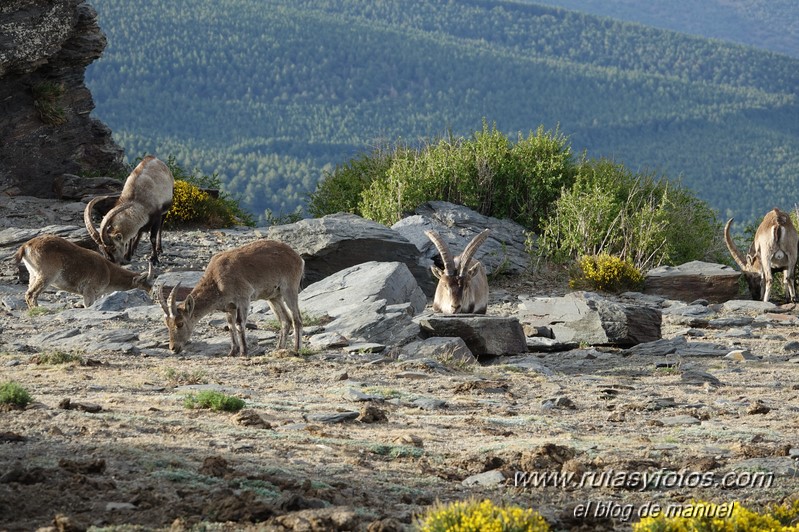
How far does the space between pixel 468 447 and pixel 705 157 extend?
5902 inches

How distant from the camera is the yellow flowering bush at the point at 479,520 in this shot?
603 centimetres

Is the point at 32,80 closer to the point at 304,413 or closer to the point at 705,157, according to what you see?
the point at 304,413

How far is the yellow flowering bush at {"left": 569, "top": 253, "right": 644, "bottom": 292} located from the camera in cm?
2120

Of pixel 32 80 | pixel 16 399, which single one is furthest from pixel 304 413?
pixel 32 80

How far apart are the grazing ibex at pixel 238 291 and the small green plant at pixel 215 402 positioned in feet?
11.5

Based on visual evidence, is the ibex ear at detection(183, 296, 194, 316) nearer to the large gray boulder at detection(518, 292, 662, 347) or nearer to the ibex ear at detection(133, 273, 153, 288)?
the ibex ear at detection(133, 273, 153, 288)

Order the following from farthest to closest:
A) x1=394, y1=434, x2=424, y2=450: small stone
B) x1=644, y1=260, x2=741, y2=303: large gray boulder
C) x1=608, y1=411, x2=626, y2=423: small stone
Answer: x1=644, y1=260, x2=741, y2=303: large gray boulder < x1=608, y1=411, x2=626, y2=423: small stone < x1=394, y1=434, x2=424, y2=450: small stone

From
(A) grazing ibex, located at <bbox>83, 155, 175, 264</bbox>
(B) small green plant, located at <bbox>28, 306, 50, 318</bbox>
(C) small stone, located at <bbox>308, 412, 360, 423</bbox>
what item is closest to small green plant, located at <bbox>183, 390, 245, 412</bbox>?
(C) small stone, located at <bbox>308, 412, 360, 423</bbox>

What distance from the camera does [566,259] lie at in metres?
22.9

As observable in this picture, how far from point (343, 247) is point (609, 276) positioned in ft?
16.7

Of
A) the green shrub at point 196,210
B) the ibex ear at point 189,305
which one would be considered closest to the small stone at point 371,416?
the ibex ear at point 189,305

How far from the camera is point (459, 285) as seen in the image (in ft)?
50.8

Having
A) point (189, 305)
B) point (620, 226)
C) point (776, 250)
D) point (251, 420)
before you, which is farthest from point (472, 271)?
point (776, 250)

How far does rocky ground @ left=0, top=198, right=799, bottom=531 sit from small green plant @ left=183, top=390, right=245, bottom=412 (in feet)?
0.34
